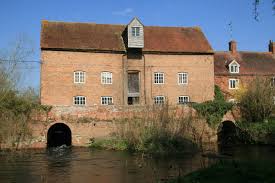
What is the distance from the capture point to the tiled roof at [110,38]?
120 ft

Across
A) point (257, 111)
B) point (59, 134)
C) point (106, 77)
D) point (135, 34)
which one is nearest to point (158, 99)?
point (106, 77)

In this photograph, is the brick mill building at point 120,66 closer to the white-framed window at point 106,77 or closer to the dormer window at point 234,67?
the white-framed window at point 106,77

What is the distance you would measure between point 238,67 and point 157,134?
21.5 m

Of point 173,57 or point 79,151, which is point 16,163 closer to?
point 79,151

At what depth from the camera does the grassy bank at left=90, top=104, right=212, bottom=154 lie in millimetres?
25078

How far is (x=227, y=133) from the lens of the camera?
3528 centimetres

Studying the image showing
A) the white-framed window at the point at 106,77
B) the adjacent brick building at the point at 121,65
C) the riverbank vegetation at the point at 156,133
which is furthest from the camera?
the white-framed window at the point at 106,77

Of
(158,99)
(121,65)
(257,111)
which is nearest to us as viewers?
(257,111)

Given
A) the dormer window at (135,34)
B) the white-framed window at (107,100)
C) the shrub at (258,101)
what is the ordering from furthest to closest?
the dormer window at (135,34)
the white-framed window at (107,100)
the shrub at (258,101)

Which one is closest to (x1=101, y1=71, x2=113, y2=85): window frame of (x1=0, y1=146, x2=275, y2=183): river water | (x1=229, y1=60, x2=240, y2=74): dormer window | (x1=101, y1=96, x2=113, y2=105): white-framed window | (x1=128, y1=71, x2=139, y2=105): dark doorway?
(x1=101, y1=96, x2=113, y2=105): white-framed window

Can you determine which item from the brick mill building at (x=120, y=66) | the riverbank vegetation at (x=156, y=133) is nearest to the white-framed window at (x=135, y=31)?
the brick mill building at (x=120, y=66)

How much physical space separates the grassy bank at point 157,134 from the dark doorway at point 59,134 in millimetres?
8525

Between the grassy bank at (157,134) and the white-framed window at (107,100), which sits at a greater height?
the white-framed window at (107,100)

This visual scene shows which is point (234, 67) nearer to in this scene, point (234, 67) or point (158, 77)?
point (234, 67)
